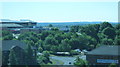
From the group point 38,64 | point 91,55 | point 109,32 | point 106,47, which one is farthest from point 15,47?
point 109,32

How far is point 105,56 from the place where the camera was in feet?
21.2

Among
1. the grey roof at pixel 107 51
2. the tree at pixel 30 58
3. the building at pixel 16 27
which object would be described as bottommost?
the building at pixel 16 27

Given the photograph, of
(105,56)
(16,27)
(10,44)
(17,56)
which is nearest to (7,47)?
(10,44)

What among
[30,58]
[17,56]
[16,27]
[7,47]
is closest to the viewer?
[17,56]

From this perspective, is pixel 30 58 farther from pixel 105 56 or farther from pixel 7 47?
pixel 105 56

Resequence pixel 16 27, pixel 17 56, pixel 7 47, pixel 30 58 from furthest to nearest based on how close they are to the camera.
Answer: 1. pixel 16 27
2. pixel 7 47
3. pixel 30 58
4. pixel 17 56

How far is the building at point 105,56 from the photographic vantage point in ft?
21.1

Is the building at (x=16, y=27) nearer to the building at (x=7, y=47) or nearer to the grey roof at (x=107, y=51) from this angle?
the building at (x=7, y=47)

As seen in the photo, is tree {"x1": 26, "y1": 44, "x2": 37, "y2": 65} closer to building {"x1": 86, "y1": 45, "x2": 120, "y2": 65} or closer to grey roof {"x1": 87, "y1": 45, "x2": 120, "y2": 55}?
building {"x1": 86, "y1": 45, "x2": 120, "y2": 65}

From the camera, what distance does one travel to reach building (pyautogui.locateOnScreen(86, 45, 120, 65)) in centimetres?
642

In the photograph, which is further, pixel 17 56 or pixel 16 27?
pixel 16 27

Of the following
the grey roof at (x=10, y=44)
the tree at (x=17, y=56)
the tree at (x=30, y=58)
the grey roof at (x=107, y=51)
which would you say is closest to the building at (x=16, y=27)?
the grey roof at (x=10, y=44)

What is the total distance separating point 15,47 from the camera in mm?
6727

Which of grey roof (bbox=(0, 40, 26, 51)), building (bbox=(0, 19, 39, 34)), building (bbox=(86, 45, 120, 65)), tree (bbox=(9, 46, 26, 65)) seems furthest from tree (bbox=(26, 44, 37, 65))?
building (bbox=(0, 19, 39, 34))
